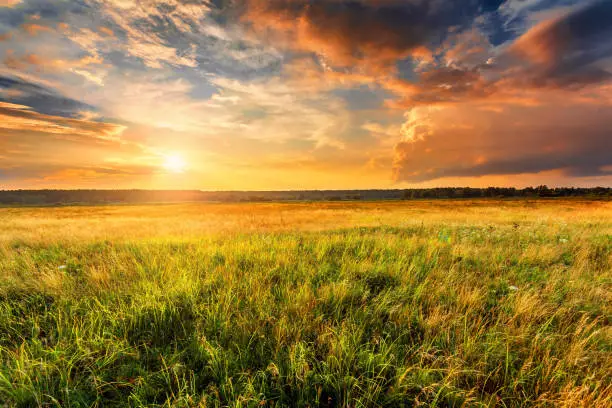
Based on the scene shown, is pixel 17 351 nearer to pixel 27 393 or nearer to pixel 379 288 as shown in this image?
pixel 27 393

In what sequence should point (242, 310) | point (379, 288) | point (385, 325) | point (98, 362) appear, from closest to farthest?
point (98, 362)
point (385, 325)
point (242, 310)
point (379, 288)

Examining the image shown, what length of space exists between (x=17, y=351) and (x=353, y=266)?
4703 mm

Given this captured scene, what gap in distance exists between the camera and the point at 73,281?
4.59 metres

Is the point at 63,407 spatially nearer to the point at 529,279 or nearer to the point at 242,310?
the point at 242,310

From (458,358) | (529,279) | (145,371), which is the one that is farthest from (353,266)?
(145,371)

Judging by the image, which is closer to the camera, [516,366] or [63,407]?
[63,407]

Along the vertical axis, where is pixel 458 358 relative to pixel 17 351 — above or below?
above

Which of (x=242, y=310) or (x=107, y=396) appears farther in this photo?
(x=242, y=310)

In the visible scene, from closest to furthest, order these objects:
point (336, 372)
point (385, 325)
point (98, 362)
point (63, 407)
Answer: point (63, 407) → point (336, 372) → point (98, 362) → point (385, 325)

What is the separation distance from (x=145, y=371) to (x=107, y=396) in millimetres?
316

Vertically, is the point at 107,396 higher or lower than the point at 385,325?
lower

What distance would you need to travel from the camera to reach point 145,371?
237 centimetres

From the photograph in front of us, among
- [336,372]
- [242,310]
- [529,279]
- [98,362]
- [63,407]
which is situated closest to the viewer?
[63,407]

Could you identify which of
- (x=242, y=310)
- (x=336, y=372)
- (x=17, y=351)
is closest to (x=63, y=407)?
(x=17, y=351)
